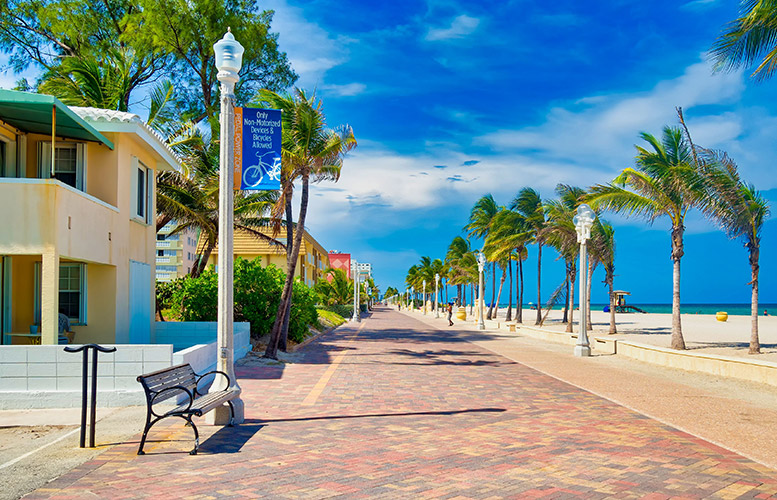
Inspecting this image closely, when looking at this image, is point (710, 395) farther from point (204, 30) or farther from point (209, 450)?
point (204, 30)

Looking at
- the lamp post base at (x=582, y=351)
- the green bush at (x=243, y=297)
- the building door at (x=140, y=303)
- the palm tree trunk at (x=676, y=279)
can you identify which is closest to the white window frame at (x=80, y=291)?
the building door at (x=140, y=303)

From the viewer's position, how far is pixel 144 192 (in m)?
15.8

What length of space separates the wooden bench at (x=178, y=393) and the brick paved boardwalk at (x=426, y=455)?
319 millimetres

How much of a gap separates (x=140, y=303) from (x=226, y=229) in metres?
8.06

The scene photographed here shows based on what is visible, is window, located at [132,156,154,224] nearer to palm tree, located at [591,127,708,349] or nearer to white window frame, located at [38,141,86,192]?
white window frame, located at [38,141,86,192]

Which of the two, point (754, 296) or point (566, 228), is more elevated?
point (566, 228)

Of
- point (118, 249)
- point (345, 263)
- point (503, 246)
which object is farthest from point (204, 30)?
point (345, 263)

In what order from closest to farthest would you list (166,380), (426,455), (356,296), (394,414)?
(426,455), (166,380), (394,414), (356,296)

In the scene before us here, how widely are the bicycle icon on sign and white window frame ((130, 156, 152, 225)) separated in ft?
20.3

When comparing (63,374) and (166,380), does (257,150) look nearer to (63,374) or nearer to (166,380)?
(166,380)

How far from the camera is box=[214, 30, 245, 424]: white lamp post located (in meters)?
8.48

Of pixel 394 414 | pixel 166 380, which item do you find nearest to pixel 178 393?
pixel 166 380

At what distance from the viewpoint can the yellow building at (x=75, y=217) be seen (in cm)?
1069

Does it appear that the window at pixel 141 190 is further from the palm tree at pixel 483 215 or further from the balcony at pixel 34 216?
the palm tree at pixel 483 215
